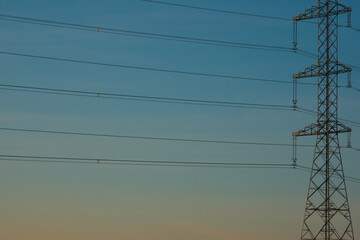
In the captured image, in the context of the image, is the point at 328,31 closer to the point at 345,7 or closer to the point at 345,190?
the point at 345,7

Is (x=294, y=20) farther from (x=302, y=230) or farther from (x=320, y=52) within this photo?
(x=302, y=230)

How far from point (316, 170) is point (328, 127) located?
4298 mm

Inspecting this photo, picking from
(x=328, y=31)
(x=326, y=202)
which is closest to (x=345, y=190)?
(x=326, y=202)

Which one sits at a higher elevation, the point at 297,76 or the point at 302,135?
the point at 297,76

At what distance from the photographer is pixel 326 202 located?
257ft

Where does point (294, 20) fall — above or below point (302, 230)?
above

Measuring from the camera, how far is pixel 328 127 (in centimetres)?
7888

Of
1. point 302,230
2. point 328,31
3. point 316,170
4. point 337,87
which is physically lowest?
point 302,230

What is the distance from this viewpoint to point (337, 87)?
80500 mm

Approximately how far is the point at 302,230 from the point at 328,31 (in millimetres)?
19831

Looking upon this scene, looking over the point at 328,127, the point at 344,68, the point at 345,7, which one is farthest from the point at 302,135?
the point at 345,7

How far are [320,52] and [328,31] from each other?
2334 millimetres

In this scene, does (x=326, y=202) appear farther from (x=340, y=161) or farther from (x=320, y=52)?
(x=320, y=52)

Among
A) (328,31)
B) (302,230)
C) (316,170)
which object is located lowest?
(302,230)
